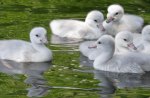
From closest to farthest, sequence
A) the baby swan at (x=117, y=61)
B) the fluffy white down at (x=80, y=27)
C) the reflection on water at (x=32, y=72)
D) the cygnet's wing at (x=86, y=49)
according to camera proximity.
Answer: the reflection on water at (x=32, y=72) → the baby swan at (x=117, y=61) → the cygnet's wing at (x=86, y=49) → the fluffy white down at (x=80, y=27)

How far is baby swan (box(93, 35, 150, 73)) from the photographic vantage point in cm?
1004

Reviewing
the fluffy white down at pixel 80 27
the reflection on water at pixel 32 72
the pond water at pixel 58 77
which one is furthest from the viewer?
the fluffy white down at pixel 80 27

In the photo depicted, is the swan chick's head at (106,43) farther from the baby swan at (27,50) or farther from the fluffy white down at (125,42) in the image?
the baby swan at (27,50)

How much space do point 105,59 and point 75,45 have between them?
1334 millimetres

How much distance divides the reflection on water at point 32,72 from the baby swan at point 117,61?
749 mm

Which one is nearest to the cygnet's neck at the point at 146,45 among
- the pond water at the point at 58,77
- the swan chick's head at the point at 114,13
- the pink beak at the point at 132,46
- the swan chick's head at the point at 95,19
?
the pink beak at the point at 132,46

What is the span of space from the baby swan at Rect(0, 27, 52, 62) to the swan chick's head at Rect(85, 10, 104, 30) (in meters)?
1.58

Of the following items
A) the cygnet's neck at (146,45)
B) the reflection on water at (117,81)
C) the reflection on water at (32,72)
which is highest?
the cygnet's neck at (146,45)

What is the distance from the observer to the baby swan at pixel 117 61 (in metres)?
10.0

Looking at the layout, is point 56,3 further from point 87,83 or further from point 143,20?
point 87,83

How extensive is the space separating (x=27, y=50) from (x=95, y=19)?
1.85 m

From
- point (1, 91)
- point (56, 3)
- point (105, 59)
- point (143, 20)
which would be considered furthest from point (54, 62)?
Answer: point (56, 3)

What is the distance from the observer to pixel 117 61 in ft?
33.2

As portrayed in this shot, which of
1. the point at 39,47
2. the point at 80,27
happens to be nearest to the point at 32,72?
the point at 39,47
